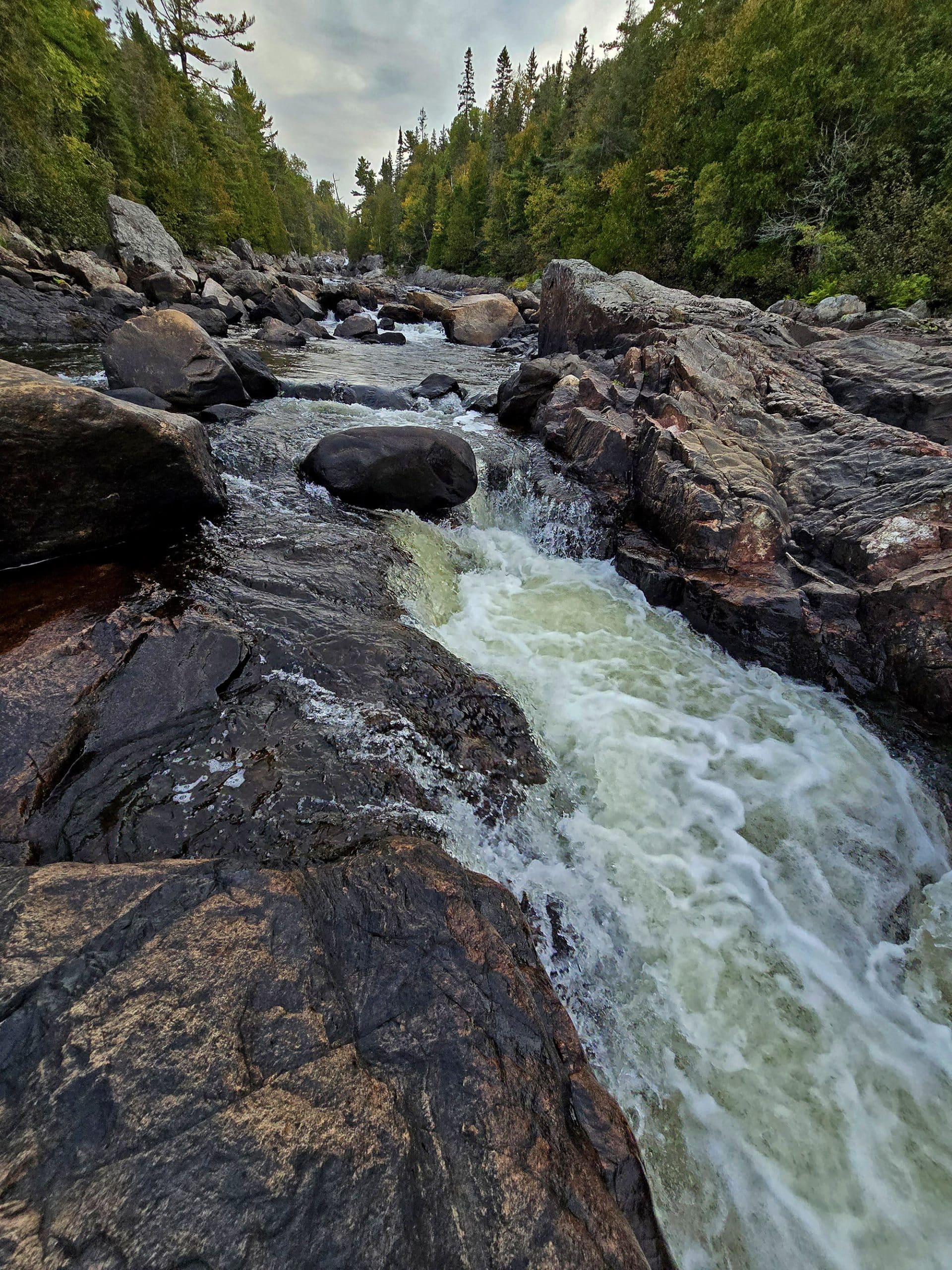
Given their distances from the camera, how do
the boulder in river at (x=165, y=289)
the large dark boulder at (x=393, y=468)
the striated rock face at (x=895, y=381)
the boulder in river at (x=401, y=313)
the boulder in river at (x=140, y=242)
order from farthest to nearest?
1. the boulder in river at (x=401, y=313)
2. the boulder in river at (x=140, y=242)
3. the boulder in river at (x=165, y=289)
4. the striated rock face at (x=895, y=381)
5. the large dark boulder at (x=393, y=468)

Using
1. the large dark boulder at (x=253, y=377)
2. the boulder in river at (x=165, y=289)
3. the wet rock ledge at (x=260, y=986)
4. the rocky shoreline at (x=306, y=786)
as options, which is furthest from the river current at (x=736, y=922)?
the boulder in river at (x=165, y=289)

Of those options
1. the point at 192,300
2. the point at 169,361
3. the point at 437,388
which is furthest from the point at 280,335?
the point at 169,361

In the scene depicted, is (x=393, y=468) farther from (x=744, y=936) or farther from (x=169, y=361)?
(x=744, y=936)

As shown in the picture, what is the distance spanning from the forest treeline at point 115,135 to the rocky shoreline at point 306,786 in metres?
20.3

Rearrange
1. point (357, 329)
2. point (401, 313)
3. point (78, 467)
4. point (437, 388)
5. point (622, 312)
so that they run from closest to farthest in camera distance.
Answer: point (78, 467) < point (437, 388) < point (622, 312) < point (357, 329) < point (401, 313)

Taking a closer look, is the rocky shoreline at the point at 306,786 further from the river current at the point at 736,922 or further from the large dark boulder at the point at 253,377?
the large dark boulder at the point at 253,377

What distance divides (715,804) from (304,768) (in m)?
2.95

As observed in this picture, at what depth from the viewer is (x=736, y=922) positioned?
3.19 m

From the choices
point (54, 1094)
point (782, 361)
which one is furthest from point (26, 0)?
point (54, 1094)

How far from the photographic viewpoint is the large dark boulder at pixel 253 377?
977 centimetres

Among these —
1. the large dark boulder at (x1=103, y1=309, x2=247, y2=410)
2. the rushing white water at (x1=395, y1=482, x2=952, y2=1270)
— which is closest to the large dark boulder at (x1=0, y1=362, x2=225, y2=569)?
the rushing white water at (x1=395, y1=482, x2=952, y2=1270)

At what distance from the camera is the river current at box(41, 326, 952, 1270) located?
2.29 m

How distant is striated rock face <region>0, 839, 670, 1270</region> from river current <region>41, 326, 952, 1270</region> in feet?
2.41

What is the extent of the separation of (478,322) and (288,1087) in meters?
24.4
